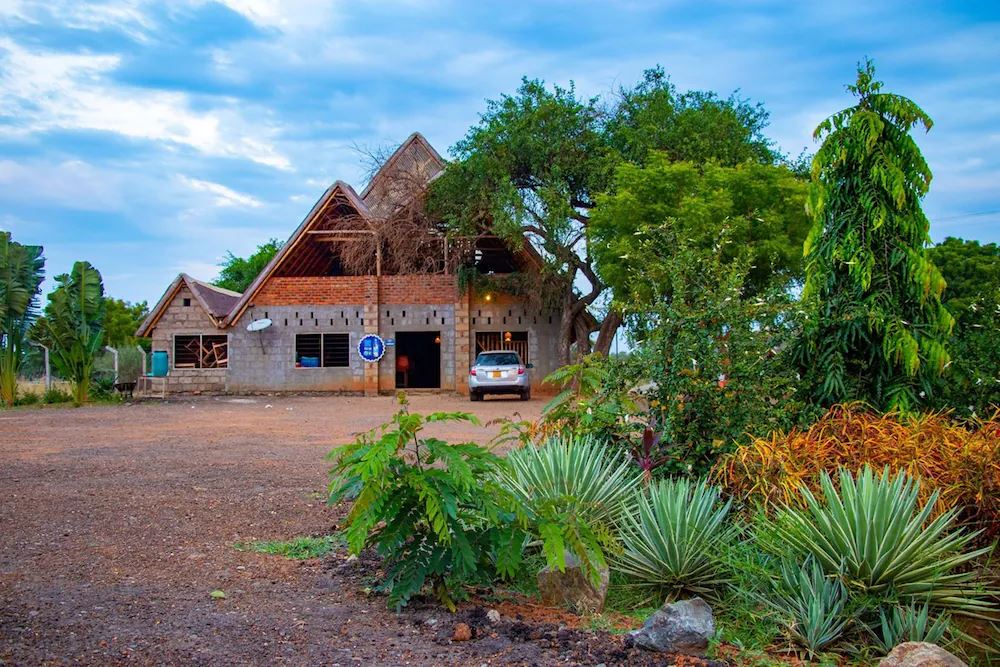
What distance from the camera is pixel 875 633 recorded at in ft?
15.9

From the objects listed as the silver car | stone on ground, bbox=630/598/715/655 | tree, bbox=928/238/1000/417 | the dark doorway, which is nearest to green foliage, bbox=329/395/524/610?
stone on ground, bbox=630/598/715/655

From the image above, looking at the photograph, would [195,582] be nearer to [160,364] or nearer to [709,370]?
Result: [709,370]

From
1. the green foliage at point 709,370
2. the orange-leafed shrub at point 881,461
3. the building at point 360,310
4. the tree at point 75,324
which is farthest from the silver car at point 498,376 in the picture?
the orange-leafed shrub at point 881,461

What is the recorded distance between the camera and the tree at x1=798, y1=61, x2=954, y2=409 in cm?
795

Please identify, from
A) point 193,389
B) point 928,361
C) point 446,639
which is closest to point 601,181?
point 193,389

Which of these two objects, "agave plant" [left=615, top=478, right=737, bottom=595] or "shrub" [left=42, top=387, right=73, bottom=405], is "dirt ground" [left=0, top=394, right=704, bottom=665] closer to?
"agave plant" [left=615, top=478, right=737, bottom=595]

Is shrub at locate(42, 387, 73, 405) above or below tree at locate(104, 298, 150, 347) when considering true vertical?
below

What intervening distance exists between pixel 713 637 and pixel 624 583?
1172mm

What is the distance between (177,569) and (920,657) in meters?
4.70

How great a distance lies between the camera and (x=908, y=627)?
472cm

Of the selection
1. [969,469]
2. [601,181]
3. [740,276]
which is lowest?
[969,469]

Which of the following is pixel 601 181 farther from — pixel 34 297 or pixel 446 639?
pixel 446 639

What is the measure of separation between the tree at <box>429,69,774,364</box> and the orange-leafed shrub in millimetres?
19650

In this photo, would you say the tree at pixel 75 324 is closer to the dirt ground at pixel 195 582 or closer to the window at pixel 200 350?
the window at pixel 200 350
